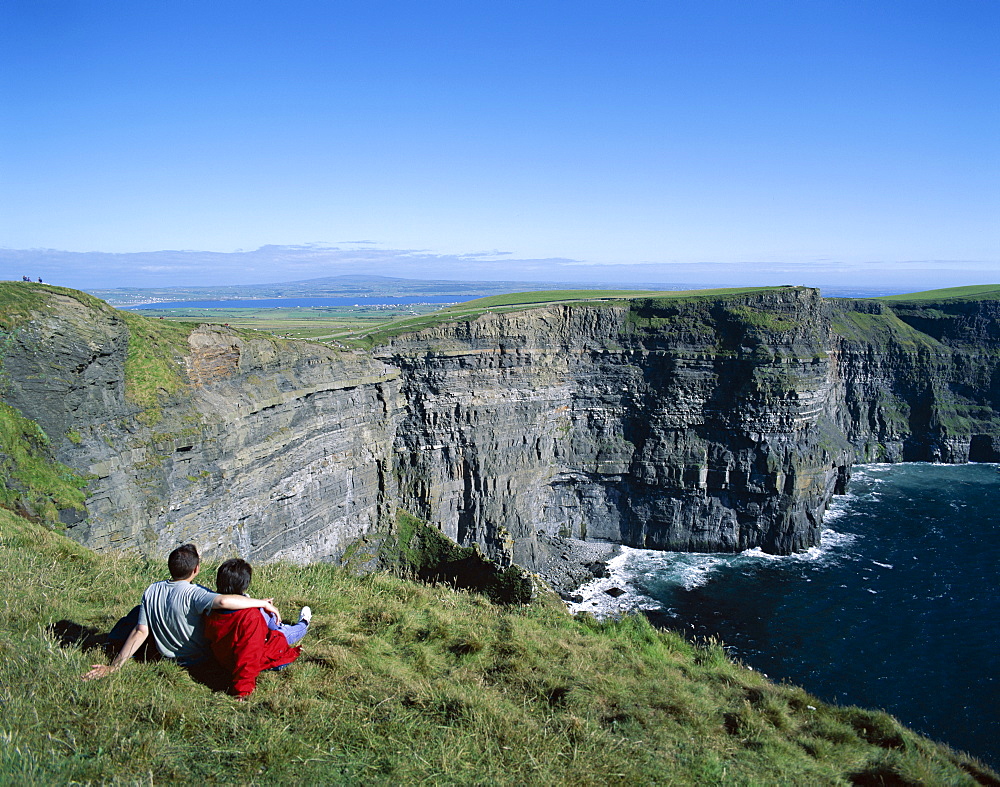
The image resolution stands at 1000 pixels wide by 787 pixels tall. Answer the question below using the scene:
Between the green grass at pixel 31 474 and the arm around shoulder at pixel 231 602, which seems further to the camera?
the green grass at pixel 31 474

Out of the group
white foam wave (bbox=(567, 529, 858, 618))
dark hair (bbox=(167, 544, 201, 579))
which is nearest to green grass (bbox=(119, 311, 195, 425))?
dark hair (bbox=(167, 544, 201, 579))

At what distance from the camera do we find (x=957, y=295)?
309ft

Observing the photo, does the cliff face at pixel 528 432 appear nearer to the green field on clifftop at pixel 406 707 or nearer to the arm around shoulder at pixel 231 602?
the green field on clifftop at pixel 406 707

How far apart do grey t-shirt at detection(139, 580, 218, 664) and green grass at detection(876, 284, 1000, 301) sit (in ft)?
335

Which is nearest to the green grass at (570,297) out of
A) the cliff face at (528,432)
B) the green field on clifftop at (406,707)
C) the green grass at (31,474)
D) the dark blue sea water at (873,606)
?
the cliff face at (528,432)

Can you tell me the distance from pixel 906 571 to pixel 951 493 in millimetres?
25278

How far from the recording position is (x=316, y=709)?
7547 millimetres

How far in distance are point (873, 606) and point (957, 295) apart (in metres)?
76.7

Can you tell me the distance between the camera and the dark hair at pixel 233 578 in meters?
7.79

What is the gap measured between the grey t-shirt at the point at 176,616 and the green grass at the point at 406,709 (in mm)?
272

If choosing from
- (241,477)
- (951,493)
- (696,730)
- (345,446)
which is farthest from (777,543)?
(696,730)

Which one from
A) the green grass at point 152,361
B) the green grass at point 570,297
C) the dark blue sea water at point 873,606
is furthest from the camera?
the green grass at point 570,297

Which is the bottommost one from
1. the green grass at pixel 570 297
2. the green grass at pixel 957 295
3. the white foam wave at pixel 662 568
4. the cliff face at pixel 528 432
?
the white foam wave at pixel 662 568

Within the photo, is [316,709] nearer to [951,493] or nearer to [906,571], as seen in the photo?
[906,571]
